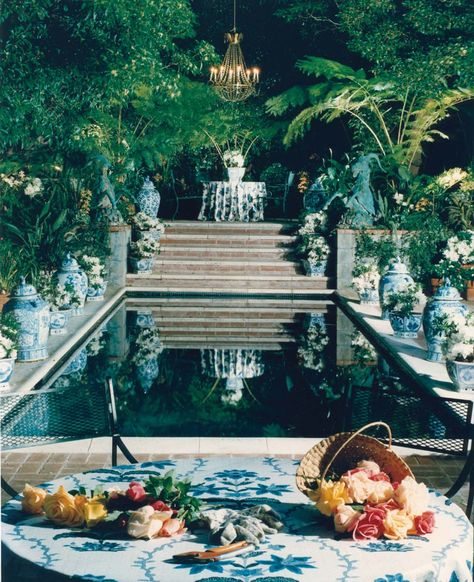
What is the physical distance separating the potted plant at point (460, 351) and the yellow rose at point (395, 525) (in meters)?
5.01

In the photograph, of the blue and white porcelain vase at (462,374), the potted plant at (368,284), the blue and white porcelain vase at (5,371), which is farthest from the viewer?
the potted plant at (368,284)

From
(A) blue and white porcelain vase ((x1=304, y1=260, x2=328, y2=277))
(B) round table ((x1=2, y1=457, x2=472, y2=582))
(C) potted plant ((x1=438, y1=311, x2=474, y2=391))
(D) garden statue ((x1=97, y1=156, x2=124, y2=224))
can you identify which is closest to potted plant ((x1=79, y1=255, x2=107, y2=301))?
(D) garden statue ((x1=97, y1=156, x2=124, y2=224))

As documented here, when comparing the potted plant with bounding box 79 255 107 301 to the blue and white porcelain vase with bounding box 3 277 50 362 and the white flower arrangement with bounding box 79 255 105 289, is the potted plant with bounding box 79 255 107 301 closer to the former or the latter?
the white flower arrangement with bounding box 79 255 105 289

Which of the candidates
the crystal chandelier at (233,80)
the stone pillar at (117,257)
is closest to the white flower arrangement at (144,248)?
the stone pillar at (117,257)

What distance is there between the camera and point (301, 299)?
15180 mm

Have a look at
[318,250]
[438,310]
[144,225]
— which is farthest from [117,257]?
[438,310]

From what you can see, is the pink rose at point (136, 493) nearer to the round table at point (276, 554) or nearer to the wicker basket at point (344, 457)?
the round table at point (276, 554)

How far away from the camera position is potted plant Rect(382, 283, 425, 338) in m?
10.5

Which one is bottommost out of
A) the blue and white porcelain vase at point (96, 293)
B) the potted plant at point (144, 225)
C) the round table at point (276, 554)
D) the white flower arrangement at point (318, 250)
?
the round table at point (276, 554)

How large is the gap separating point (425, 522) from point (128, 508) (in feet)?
3.15

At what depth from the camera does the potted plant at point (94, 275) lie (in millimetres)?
13344

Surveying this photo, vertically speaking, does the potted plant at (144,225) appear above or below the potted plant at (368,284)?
above

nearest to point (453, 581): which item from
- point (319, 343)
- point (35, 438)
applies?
point (35, 438)

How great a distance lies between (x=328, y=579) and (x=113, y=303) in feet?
37.9
